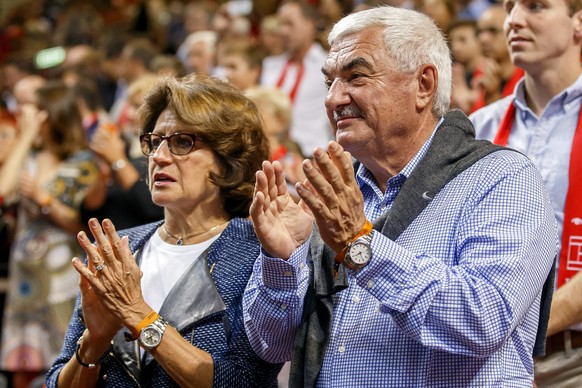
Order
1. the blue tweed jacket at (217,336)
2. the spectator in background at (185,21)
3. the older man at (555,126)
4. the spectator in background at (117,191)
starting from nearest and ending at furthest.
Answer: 1. the blue tweed jacket at (217,336)
2. the older man at (555,126)
3. the spectator in background at (117,191)
4. the spectator in background at (185,21)

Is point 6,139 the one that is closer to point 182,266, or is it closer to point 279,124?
point 279,124

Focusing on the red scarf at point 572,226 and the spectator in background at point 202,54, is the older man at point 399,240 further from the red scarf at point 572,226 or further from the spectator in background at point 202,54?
the spectator in background at point 202,54

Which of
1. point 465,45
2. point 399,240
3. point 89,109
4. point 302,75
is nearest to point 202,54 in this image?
point 302,75

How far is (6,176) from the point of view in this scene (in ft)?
18.8

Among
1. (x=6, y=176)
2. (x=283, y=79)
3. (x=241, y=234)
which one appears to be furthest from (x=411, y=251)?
(x=283, y=79)

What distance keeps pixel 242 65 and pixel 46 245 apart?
88.0 inches

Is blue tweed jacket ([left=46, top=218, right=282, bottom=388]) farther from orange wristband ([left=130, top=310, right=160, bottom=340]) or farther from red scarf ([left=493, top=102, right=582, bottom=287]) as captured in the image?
red scarf ([left=493, top=102, right=582, bottom=287])

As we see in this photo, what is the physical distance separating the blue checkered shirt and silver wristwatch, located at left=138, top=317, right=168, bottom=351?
0.83 feet

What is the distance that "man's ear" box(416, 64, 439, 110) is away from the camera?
2697 mm

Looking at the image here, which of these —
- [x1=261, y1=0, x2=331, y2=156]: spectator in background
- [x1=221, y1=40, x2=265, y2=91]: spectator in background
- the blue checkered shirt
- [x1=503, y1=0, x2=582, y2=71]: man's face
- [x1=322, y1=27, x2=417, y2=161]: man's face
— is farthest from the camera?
[x1=261, y1=0, x2=331, y2=156]: spectator in background

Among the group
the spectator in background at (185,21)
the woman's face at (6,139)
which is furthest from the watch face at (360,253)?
the spectator in background at (185,21)

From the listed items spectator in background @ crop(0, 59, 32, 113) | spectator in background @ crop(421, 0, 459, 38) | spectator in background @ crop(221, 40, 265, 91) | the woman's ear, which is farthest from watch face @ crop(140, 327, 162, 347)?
spectator in background @ crop(0, 59, 32, 113)

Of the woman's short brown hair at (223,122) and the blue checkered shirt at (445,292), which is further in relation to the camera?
the woman's short brown hair at (223,122)

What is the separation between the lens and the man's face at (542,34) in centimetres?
346
